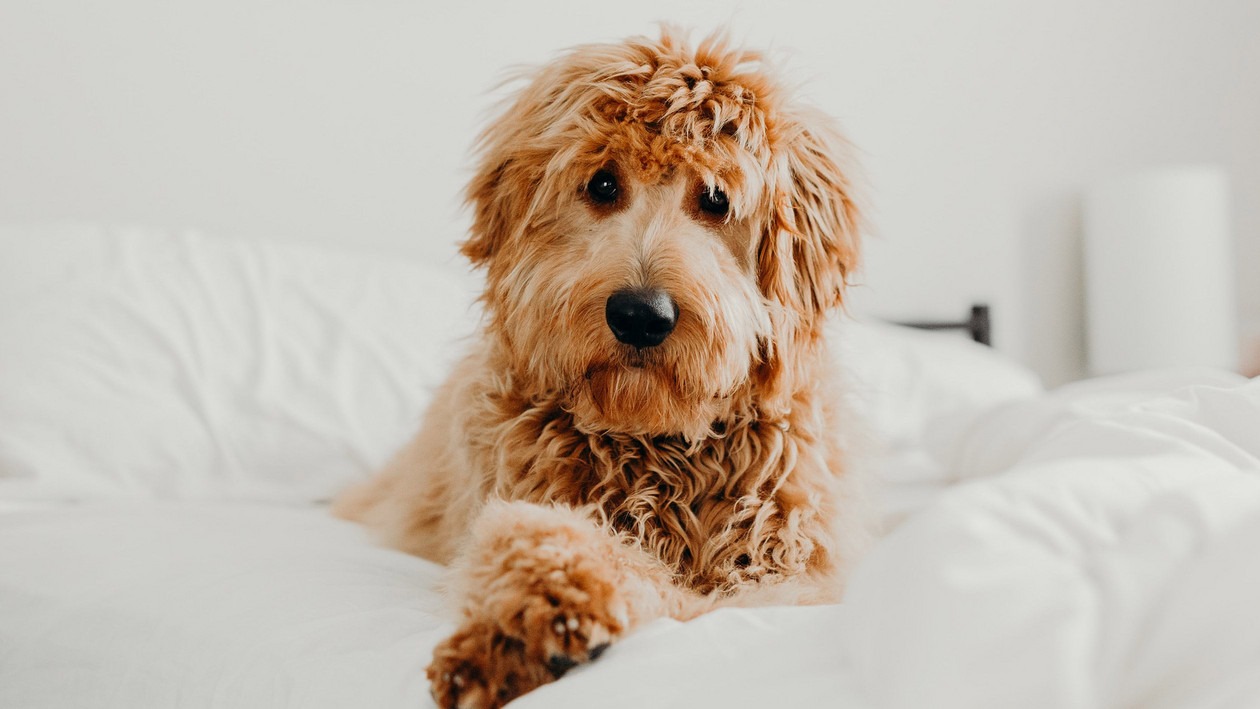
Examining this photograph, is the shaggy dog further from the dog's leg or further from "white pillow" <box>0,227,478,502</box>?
"white pillow" <box>0,227,478,502</box>

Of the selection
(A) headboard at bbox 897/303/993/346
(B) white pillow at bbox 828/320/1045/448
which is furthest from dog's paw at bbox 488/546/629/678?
(A) headboard at bbox 897/303/993/346

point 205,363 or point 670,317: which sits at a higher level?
point 670,317

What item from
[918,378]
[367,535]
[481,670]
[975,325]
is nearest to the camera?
[481,670]

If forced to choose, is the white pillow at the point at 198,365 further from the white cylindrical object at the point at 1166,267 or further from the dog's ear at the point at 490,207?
the white cylindrical object at the point at 1166,267

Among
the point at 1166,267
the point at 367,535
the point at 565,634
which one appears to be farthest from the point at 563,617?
the point at 1166,267

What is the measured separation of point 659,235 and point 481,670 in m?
0.68

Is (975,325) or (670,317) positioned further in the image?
(975,325)

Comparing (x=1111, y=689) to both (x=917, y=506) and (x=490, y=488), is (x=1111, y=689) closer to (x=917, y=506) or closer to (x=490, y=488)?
(x=490, y=488)

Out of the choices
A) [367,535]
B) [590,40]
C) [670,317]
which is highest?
[590,40]

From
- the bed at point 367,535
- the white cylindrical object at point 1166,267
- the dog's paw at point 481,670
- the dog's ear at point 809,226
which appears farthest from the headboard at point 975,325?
the dog's paw at point 481,670

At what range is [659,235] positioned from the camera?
1356mm

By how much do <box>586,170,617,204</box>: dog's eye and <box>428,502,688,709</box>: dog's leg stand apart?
1.89 feet

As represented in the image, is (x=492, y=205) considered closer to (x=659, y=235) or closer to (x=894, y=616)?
(x=659, y=235)

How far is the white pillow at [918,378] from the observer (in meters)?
2.95
